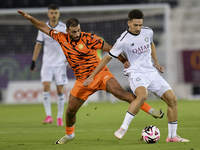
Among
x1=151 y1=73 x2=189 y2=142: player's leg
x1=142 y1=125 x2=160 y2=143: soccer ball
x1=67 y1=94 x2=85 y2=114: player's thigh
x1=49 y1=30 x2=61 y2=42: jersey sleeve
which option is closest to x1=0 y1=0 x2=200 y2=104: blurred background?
x1=49 y1=30 x2=61 y2=42: jersey sleeve

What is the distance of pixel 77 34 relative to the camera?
597 cm

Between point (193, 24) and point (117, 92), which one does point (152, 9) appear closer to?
point (193, 24)

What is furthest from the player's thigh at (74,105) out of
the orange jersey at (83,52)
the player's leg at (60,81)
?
the player's leg at (60,81)

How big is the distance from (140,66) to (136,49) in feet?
0.84

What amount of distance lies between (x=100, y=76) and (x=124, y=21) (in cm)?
1005

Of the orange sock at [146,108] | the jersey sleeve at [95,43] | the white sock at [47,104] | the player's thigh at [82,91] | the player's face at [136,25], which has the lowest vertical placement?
the white sock at [47,104]

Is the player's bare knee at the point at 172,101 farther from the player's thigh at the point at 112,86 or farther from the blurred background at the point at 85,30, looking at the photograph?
the blurred background at the point at 85,30

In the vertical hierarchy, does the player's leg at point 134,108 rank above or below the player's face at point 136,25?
below

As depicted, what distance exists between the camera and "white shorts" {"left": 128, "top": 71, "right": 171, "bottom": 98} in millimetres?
5719

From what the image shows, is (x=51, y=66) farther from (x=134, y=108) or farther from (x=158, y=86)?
(x=134, y=108)

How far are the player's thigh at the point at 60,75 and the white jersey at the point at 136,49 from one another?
130 inches

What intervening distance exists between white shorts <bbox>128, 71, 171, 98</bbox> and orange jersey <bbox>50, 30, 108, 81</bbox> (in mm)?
622

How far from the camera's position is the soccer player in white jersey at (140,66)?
18.6 ft

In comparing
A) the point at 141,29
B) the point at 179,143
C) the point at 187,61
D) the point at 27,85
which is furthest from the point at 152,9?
the point at 179,143
